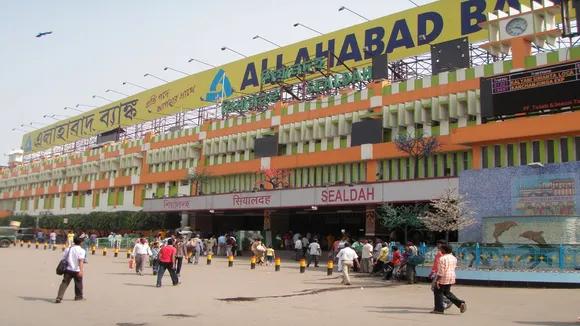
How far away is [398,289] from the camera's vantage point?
712 inches

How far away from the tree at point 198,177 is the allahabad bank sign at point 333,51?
751 centimetres

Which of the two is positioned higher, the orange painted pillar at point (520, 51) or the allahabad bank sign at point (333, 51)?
the allahabad bank sign at point (333, 51)

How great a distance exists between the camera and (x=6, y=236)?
47219 mm

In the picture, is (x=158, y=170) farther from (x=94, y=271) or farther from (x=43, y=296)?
(x=43, y=296)

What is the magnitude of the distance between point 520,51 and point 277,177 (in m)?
18.4

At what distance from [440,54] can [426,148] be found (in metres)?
6.53

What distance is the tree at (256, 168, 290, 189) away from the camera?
4075 cm

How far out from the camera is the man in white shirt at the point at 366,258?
2364cm

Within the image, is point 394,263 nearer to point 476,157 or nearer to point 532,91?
point 476,157

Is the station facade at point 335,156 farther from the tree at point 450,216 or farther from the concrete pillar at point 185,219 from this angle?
the tree at point 450,216

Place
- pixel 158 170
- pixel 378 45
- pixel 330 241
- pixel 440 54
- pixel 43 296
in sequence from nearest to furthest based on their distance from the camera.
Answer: pixel 43 296
pixel 440 54
pixel 330 241
pixel 378 45
pixel 158 170

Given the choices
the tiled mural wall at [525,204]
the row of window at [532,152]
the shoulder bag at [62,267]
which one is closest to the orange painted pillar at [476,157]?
the row of window at [532,152]

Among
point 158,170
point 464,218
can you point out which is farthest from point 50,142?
point 464,218

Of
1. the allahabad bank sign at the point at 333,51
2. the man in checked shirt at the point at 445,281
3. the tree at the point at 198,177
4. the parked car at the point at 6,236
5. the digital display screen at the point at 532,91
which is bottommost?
the man in checked shirt at the point at 445,281
